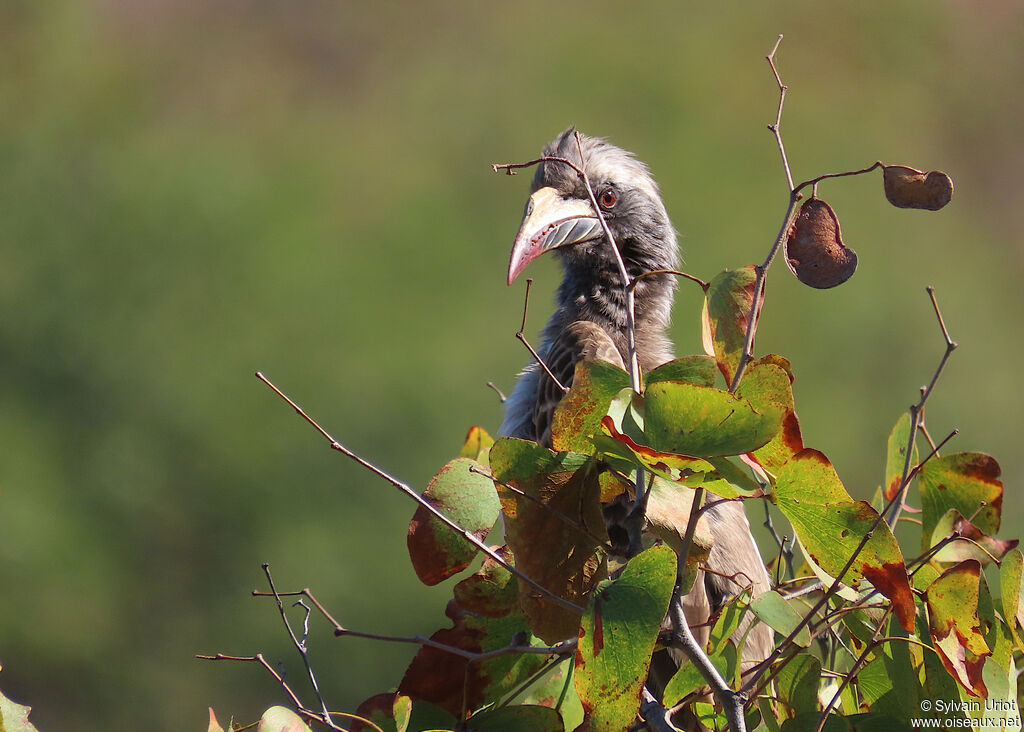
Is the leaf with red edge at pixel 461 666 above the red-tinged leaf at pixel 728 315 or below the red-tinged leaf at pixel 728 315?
below

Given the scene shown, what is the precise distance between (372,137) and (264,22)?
2204 millimetres

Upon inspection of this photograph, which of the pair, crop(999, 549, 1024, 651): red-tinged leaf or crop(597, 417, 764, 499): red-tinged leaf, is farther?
crop(999, 549, 1024, 651): red-tinged leaf

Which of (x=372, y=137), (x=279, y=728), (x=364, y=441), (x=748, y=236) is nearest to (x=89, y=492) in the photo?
(x=364, y=441)

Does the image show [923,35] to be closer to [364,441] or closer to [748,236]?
[748,236]

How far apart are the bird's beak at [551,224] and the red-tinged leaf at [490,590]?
3.20 feet

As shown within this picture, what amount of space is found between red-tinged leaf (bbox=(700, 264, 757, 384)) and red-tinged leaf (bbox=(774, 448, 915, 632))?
112mm

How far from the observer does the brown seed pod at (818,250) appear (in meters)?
1.06

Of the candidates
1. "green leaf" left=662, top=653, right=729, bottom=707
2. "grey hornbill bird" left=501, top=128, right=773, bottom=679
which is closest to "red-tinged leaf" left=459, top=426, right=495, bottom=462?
"grey hornbill bird" left=501, top=128, right=773, bottom=679

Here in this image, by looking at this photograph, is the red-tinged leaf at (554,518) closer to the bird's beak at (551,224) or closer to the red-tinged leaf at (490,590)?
the red-tinged leaf at (490,590)

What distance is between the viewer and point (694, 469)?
917mm

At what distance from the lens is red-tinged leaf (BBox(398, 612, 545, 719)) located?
1.19 metres

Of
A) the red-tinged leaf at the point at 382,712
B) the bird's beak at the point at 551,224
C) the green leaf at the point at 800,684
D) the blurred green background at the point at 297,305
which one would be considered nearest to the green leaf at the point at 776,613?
the green leaf at the point at 800,684

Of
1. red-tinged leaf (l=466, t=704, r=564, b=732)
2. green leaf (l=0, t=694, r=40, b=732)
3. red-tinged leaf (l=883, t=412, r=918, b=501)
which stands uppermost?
red-tinged leaf (l=883, t=412, r=918, b=501)

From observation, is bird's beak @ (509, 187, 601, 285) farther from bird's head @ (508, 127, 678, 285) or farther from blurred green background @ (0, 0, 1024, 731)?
blurred green background @ (0, 0, 1024, 731)
